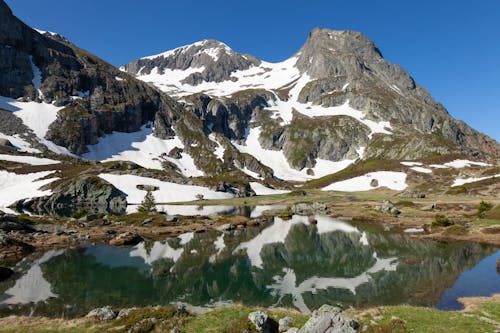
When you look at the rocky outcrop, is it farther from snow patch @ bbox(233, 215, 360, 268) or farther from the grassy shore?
the grassy shore

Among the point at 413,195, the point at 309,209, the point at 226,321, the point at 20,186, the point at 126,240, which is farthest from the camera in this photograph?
the point at 413,195

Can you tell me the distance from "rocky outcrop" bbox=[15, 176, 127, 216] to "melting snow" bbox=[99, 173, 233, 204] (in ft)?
18.5

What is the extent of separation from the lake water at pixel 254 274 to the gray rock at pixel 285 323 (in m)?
11.0

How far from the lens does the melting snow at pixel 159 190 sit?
140m

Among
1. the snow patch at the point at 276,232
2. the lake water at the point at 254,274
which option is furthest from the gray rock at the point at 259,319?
the snow patch at the point at 276,232

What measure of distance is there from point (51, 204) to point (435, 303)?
12701 centimetres

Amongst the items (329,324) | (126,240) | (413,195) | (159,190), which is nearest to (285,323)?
(329,324)

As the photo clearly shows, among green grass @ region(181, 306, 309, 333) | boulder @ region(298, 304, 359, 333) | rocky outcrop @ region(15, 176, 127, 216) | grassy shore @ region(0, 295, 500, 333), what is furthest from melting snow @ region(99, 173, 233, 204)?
boulder @ region(298, 304, 359, 333)

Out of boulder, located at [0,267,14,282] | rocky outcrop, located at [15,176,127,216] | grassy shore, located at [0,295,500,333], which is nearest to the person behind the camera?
grassy shore, located at [0,295,500,333]

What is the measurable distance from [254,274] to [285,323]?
2350cm

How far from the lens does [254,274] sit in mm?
46062

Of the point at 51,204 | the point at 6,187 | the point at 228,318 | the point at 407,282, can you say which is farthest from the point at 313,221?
the point at 6,187

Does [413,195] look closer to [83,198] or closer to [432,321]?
[432,321]

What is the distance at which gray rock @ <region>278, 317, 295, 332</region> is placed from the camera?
22547 millimetres
